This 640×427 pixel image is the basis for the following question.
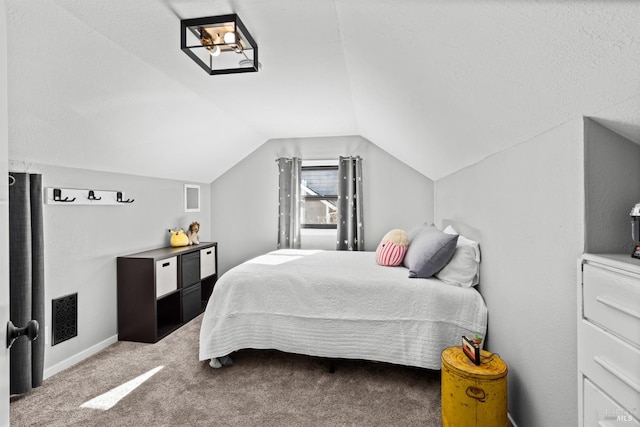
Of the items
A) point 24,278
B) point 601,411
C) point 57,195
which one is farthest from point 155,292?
point 601,411

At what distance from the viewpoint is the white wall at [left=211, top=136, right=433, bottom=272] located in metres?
4.43

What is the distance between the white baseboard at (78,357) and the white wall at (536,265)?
3117mm

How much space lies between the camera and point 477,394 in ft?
5.25

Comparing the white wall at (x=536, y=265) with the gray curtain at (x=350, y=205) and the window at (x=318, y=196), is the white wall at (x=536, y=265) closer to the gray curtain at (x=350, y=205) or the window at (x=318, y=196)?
the gray curtain at (x=350, y=205)

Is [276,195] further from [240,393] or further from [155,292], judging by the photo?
[240,393]

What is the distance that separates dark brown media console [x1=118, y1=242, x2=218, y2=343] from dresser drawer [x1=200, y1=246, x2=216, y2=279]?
210 mm

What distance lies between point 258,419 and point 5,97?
6.27ft

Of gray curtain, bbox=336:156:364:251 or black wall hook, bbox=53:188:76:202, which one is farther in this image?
gray curtain, bbox=336:156:364:251

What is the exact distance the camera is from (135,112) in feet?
8.25

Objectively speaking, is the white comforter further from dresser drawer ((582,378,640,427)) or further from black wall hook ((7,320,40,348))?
black wall hook ((7,320,40,348))

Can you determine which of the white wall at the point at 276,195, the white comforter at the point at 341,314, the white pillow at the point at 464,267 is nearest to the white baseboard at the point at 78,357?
the white comforter at the point at 341,314

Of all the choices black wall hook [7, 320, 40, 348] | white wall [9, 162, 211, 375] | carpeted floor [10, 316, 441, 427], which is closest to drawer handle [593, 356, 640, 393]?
carpeted floor [10, 316, 441, 427]

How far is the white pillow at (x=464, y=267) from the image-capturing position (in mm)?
2377

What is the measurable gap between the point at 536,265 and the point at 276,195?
12.0 ft
